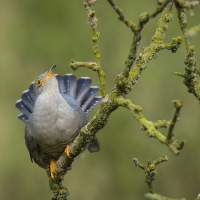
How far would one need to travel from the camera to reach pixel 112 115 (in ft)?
19.7

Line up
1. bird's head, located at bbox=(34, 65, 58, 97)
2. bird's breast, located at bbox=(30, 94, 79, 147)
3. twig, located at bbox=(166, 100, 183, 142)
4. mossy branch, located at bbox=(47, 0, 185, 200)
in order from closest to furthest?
twig, located at bbox=(166, 100, 183, 142) < mossy branch, located at bbox=(47, 0, 185, 200) < bird's breast, located at bbox=(30, 94, 79, 147) < bird's head, located at bbox=(34, 65, 58, 97)

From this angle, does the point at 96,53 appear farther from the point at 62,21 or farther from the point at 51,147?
the point at 62,21

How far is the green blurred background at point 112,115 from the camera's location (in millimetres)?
5785

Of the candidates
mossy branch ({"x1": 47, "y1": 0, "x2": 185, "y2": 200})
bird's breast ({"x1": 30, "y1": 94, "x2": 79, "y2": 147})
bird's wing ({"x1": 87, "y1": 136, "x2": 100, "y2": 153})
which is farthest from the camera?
bird's wing ({"x1": 87, "y1": 136, "x2": 100, "y2": 153})

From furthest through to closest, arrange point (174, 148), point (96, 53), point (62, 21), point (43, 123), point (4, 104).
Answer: point (62, 21) < point (4, 104) < point (43, 123) < point (96, 53) < point (174, 148)

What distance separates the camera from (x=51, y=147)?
12.4ft

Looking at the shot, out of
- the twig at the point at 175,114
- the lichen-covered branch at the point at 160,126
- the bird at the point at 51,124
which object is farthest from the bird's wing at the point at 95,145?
the twig at the point at 175,114

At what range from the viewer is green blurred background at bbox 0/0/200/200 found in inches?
228

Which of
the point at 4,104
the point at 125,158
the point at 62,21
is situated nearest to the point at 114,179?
the point at 125,158

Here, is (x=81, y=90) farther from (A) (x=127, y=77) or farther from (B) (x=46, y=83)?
(A) (x=127, y=77)

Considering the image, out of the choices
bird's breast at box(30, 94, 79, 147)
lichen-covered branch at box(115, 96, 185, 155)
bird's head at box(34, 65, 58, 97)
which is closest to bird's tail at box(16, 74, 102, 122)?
bird's head at box(34, 65, 58, 97)

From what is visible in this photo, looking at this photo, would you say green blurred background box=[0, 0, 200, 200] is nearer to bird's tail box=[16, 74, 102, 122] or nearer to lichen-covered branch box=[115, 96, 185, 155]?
bird's tail box=[16, 74, 102, 122]

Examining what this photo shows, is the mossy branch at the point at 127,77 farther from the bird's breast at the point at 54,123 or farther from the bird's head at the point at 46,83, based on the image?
the bird's head at the point at 46,83

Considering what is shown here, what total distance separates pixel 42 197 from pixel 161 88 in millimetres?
1995
